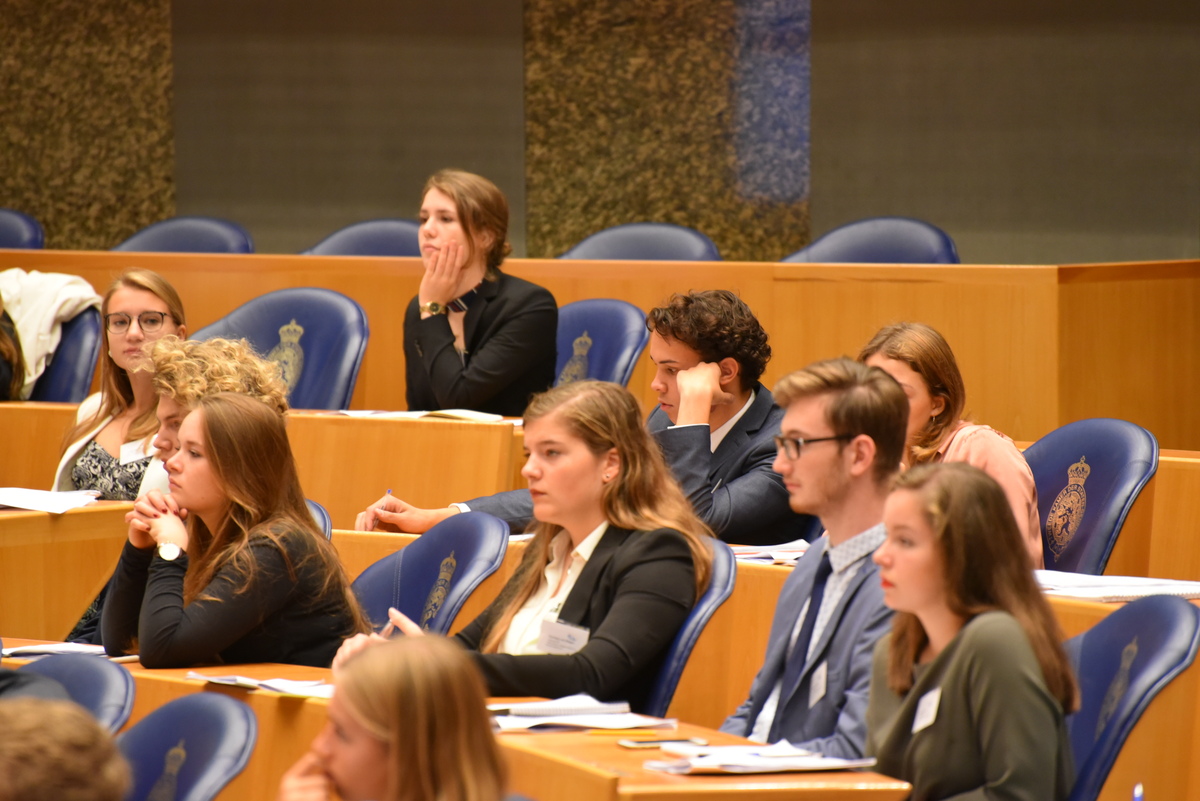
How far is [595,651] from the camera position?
7.61 ft

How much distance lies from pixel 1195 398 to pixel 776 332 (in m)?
1.30

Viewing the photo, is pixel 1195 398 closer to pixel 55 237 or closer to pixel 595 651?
pixel 595 651

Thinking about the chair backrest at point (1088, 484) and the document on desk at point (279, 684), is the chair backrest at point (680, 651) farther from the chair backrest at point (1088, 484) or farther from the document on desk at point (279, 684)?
the chair backrest at point (1088, 484)

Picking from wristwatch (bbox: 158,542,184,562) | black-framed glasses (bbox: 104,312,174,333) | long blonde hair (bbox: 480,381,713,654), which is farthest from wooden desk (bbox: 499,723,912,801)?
black-framed glasses (bbox: 104,312,174,333)

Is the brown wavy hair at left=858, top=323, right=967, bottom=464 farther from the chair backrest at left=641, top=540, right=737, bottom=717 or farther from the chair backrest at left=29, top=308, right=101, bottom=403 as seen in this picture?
the chair backrest at left=29, top=308, right=101, bottom=403

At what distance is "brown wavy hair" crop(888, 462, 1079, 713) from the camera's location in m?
1.91

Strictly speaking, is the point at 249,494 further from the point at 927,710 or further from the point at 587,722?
the point at 927,710

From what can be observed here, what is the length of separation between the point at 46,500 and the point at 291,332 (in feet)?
4.25

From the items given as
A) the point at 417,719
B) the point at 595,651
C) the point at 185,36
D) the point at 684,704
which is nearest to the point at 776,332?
the point at 684,704

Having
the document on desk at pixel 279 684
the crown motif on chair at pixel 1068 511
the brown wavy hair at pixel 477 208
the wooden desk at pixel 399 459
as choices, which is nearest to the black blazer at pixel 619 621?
the document on desk at pixel 279 684

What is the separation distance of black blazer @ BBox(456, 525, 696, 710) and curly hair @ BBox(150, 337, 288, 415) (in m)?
0.84

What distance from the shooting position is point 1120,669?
6.84ft

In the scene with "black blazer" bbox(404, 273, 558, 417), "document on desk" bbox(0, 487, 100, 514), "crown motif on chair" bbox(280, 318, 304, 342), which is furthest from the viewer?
"crown motif on chair" bbox(280, 318, 304, 342)

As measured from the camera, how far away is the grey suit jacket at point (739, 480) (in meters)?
3.12
